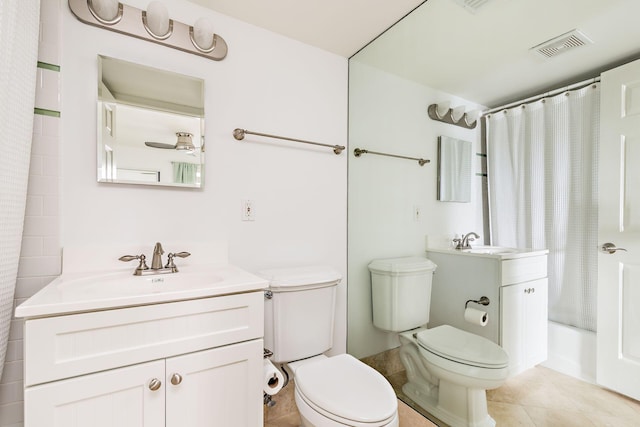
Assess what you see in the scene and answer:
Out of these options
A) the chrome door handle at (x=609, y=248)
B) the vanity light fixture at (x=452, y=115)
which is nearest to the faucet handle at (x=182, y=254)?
the vanity light fixture at (x=452, y=115)

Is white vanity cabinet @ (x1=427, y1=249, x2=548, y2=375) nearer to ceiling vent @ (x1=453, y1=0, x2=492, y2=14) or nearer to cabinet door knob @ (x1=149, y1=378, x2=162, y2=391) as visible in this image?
ceiling vent @ (x1=453, y1=0, x2=492, y2=14)

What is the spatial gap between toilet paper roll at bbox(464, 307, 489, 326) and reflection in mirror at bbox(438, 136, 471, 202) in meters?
0.50

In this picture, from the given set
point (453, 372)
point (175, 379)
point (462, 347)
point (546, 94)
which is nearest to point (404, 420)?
point (453, 372)

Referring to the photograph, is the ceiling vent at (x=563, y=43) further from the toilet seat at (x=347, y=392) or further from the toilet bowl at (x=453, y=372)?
the toilet seat at (x=347, y=392)

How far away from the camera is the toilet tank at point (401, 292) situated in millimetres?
1580

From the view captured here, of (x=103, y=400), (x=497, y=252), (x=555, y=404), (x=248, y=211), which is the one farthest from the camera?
(x=248, y=211)

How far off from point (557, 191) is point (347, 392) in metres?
1.11

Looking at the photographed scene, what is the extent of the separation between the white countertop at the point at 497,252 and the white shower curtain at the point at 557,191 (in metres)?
0.02

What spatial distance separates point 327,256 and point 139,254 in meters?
1.02

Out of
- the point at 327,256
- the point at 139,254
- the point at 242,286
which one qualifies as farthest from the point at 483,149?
the point at 139,254

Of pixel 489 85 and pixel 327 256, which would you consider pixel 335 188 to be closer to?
pixel 327 256

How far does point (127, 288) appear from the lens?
1163 mm

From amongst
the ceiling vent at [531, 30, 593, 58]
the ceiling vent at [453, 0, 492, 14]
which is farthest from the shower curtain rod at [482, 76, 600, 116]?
the ceiling vent at [453, 0, 492, 14]

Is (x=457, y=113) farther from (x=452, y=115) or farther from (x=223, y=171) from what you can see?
(x=223, y=171)
